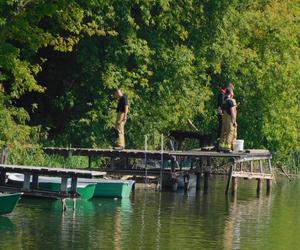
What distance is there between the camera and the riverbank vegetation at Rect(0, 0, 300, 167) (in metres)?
37.9

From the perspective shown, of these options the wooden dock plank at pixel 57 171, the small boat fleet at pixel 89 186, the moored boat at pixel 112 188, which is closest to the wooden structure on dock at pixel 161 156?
the small boat fleet at pixel 89 186

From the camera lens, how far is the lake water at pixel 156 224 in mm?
23953

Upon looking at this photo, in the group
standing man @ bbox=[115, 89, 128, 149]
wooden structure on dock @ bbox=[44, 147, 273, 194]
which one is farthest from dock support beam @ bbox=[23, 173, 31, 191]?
standing man @ bbox=[115, 89, 128, 149]

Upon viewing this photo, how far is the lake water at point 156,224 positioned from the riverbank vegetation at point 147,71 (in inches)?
222

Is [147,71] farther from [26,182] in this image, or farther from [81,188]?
[26,182]

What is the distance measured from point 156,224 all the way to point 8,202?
394 centimetres

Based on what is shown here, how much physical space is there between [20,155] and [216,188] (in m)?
9.18

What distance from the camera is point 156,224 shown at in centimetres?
2778

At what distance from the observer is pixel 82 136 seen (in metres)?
42.5

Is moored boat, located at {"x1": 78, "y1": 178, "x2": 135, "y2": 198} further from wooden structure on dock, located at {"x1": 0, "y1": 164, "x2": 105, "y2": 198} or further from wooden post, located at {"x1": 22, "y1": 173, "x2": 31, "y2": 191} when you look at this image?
wooden post, located at {"x1": 22, "y1": 173, "x2": 31, "y2": 191}

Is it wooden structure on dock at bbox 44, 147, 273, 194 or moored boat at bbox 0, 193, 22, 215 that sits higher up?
wooden structure on dock at bbox 44, 147, 273, 194

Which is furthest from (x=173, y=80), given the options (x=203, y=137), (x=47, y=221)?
(x=47, y=221)

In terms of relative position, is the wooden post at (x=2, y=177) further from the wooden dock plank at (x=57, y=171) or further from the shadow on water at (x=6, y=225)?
the shadow on water at (x=6, y=225)

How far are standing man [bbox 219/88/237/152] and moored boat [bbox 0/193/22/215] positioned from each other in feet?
39.5
